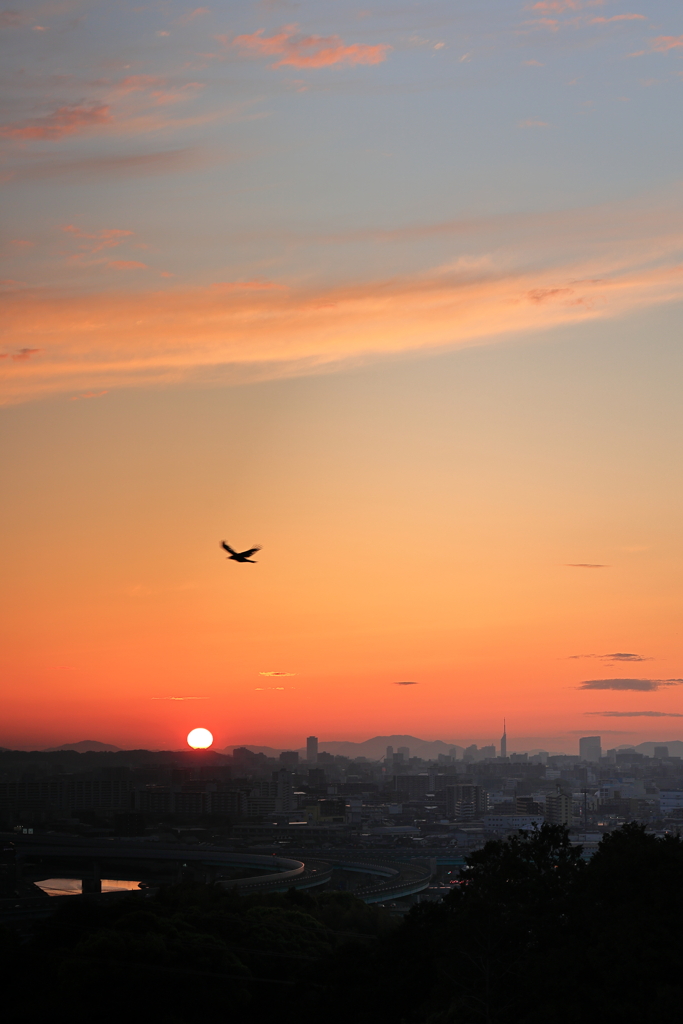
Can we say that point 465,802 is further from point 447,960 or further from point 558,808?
point 447,960

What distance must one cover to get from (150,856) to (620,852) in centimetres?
4840

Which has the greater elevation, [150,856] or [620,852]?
[620,852]

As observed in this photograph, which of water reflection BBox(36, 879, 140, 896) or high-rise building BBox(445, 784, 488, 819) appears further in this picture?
high-rise building BBox(445, 784, 488, 819)

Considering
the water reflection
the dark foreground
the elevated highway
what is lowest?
the water reflection

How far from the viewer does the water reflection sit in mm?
50938

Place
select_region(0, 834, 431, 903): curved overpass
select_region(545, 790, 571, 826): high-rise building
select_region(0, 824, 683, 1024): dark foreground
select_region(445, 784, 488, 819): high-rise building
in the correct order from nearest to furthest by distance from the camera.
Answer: select_region(0, 824, 683, 1024): dark foreground < select_region(0, 834, 431, 903): curved overpass < select_region(545, 790, 571, 826): high-rise building < select_region(445, 784, 488, 819): high-rise building

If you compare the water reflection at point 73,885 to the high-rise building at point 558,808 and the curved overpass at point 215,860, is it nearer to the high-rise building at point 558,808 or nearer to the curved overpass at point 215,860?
the curved overpass at point 215,860

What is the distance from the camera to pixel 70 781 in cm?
10150

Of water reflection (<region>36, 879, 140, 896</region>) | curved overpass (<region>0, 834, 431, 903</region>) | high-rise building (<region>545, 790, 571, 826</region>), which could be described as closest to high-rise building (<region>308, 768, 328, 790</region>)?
high-rise building (<region>545, 790, 571, 826</region>)

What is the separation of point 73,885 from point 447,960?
4609 cm

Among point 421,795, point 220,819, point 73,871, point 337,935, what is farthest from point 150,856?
point 421,795

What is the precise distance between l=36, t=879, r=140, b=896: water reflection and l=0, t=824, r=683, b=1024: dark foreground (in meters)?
32.6

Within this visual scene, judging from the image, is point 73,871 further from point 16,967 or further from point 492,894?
point 492,894

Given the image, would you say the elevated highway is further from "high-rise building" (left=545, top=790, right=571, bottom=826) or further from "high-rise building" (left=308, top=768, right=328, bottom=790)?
"high-rise building" (left=308, top=768, right=328, bottom=790)
